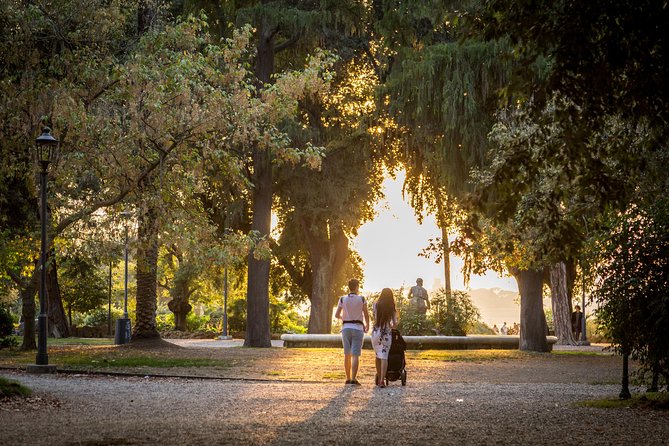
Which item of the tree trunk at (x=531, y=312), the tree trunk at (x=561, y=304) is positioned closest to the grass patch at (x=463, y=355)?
the tree trunk at (x=531, y=312)

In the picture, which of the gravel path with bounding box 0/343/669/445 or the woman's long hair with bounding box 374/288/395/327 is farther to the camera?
the woman's long hair with bounding box 374/288/395/327

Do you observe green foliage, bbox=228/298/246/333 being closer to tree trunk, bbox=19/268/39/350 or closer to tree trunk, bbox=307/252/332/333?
tree trunk, bbox=307/252/332/333

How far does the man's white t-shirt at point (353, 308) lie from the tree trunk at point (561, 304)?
23122 millimetres

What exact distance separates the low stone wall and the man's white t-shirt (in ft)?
49.0

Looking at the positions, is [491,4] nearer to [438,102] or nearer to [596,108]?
[596,108]

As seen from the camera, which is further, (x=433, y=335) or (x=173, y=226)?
(x=433, y=335)

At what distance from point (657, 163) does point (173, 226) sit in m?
9.78

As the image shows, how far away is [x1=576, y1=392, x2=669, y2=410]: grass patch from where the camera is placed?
12.4 m

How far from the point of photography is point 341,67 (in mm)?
32562

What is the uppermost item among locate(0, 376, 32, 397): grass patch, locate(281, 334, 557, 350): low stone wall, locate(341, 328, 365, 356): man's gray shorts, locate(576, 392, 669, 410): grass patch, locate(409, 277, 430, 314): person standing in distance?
locate(409, 277, 430, 314): person standing in distance

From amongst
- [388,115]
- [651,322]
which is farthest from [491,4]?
[388,115]

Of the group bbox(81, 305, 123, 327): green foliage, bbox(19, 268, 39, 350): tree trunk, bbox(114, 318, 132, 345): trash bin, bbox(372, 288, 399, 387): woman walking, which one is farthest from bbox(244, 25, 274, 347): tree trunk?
bbox(81, 305, 123, 327): green foliage

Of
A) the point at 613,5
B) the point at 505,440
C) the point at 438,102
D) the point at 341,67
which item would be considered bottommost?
the point at 505,440

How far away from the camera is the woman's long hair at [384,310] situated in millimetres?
15734
